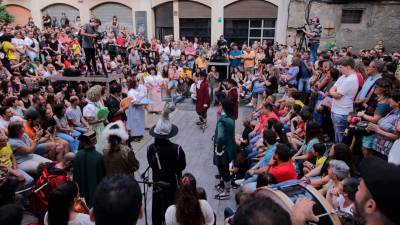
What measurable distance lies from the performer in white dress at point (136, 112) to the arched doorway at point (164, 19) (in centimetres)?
1352

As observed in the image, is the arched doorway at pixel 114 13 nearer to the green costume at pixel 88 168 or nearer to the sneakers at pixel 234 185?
the sneakers at pixel 234 185

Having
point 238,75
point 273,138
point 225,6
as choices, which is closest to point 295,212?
point 273,138

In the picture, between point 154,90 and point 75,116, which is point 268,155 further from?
point 154,90

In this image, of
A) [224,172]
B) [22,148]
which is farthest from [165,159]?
[22,148]

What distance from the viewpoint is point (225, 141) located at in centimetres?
593

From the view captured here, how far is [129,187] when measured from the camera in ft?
6.52

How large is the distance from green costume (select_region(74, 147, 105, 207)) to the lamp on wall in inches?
550

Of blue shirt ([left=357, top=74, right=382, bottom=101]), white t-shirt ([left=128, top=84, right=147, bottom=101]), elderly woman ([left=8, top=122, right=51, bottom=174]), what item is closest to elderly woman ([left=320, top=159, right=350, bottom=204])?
blue shirt ([left=357, top=74, right=382, bottom=101])

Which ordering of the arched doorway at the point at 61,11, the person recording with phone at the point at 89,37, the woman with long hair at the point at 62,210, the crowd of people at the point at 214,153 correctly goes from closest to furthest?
the crowd of people at the point at 214,153, the woman with long hair at the point at 62,210, the person recording with phone at the point at 89,37, the arched doorway at the point at 61,11

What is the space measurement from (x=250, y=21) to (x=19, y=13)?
607 inches

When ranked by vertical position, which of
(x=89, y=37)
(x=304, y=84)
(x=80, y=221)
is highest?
(x=89, y=37)

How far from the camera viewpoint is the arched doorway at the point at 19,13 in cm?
2277

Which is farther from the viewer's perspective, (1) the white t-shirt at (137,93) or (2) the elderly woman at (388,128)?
(1) the white t-shirt at (137,93)

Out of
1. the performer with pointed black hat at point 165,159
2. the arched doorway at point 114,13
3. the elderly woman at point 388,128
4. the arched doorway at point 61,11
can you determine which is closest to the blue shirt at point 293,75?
the elderly woman at point 388,128
